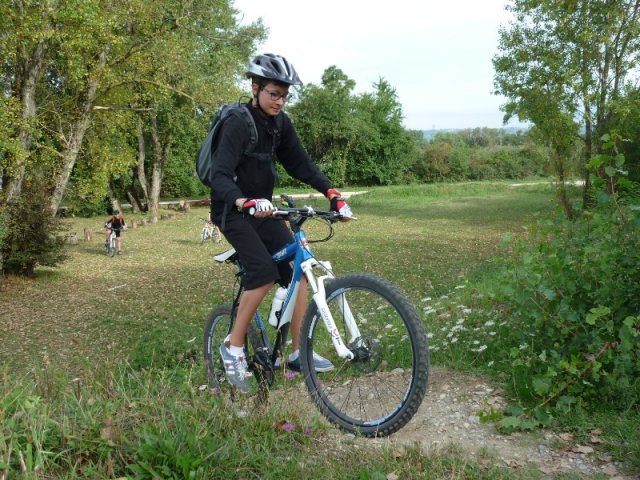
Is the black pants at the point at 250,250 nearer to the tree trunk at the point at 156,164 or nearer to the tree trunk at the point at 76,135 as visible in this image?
the tree trunk at the point at 76,135

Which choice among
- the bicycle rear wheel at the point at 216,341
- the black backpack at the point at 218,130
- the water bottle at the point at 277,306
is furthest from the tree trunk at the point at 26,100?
the water bottle at the point at 277,306

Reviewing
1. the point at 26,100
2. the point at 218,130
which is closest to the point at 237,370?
the point at 218,130

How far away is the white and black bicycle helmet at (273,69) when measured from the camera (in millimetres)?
3980

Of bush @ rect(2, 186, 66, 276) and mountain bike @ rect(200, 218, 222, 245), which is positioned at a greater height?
bush @ rect(2, 186, 66, 276)

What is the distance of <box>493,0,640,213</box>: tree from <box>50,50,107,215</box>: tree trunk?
15510 millimetres

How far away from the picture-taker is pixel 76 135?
64.3 ft

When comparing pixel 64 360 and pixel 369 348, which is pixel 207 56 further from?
pixel 369 348

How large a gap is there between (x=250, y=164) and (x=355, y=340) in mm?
1422

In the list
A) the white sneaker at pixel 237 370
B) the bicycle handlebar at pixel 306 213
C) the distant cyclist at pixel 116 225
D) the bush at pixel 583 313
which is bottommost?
the distant cyclist at pixel 116 225

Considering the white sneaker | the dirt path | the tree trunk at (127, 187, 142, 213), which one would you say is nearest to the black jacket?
the white sneaker

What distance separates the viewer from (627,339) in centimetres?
379

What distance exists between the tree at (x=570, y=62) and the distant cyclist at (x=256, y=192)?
20324 millimetres

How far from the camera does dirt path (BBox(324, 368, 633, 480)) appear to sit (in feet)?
10.8

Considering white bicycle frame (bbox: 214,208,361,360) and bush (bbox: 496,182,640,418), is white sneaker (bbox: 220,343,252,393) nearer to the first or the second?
white bicycle frame (bbox: 214,208,361,360)
